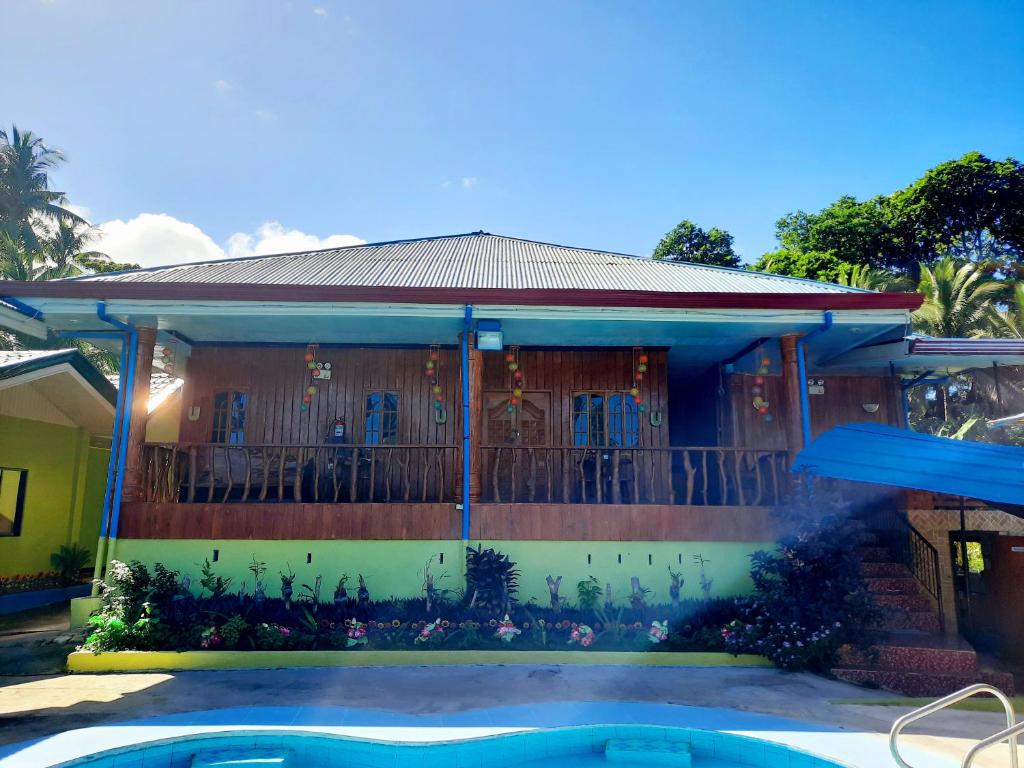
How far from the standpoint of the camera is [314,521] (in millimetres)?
8180

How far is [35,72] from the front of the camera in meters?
9.58

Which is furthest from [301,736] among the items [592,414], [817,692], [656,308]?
[592,414]

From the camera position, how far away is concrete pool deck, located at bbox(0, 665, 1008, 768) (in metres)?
5.17

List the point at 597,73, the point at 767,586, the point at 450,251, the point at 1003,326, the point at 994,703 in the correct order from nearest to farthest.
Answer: the point at 994,703, the point at 767,586, the point at 597,73, the point at 450,251, the point at 1003,326

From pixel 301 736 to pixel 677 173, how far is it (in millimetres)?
12105

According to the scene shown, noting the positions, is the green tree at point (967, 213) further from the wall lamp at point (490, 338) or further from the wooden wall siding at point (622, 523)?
the wall lamp at point (490, 338)

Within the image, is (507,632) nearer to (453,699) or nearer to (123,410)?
(453,699)

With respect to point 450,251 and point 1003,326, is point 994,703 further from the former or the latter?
point 1003,326

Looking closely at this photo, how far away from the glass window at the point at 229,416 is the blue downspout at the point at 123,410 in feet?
7.83

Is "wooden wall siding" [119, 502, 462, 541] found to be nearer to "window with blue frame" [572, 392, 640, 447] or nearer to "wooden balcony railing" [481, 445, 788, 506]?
"wooden balcony railing" [481, 445, 788, 506]

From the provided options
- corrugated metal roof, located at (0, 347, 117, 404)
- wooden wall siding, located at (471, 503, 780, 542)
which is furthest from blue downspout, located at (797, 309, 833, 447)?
corrugated metal roof, located at (0, 347, 117, 404)

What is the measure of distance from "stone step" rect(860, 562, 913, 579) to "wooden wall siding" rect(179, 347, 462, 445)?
20.3 ft

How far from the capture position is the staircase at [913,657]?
20.7 ft

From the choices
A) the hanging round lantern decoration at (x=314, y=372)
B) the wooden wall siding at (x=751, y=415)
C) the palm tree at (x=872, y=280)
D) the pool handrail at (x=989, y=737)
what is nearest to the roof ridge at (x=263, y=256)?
the hanging round lantern decoration at (x=314, y=372)
